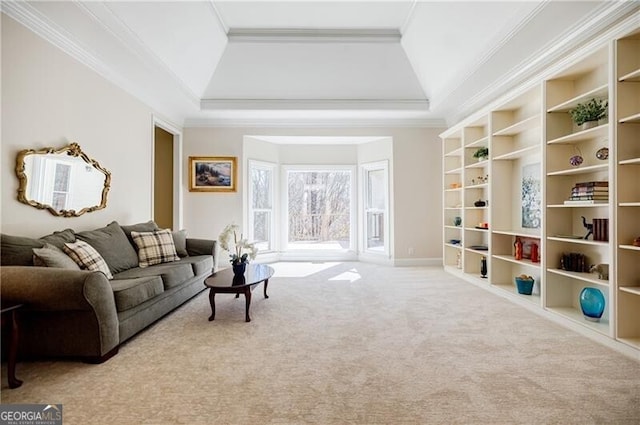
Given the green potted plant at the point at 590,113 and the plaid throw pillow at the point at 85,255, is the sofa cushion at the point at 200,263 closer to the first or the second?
the plaid throw pillow at the point at 85,255

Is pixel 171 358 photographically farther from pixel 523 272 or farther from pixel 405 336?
pixel 523 272

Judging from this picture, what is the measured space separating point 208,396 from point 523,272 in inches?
161

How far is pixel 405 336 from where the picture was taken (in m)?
2.61

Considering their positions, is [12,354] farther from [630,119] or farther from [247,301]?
[630,119]

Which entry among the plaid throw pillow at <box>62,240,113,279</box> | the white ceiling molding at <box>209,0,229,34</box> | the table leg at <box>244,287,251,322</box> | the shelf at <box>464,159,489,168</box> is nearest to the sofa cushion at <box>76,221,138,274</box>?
the plaid throw pillow at <box>62,240,113,279</box>

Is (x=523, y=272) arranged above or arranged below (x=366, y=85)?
below

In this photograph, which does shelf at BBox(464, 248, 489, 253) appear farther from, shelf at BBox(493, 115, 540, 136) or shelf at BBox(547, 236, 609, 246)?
shelf at BBox(493, 115, 540, 136)

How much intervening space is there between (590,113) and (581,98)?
16 cm

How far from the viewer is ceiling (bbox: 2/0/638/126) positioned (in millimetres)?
2855

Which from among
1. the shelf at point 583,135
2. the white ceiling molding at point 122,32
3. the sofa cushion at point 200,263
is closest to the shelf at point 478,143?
the shelf at point 583,135

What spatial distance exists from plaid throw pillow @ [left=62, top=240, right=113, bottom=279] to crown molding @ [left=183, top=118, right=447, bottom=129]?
3.53 metres

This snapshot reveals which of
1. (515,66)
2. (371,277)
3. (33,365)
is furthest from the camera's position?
(371,277)

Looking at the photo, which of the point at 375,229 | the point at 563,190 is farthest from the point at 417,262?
the point at 563,190

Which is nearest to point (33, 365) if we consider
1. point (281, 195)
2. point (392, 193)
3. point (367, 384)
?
point (367, 384)
